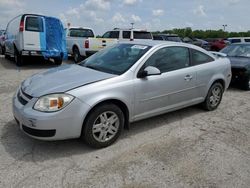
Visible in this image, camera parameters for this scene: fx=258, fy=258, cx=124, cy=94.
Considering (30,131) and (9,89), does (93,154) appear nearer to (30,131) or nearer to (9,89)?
(30,131)

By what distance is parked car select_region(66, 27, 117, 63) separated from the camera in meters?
11.7

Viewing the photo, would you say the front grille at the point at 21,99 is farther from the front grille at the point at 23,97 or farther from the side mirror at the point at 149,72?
the side mirror at the point at 149,72

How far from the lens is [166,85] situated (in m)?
4.30

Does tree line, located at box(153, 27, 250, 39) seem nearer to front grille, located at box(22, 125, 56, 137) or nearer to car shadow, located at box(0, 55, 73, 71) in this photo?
car shadow, located at box(0, 55, 73, 71)

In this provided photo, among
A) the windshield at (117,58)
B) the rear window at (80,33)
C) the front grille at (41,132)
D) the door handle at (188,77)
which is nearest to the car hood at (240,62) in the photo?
the door handle at (188,77)

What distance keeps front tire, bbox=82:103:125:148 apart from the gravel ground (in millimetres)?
135

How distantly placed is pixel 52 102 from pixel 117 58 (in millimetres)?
1534

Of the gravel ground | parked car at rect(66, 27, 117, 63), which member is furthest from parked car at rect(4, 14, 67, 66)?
the gravel ground

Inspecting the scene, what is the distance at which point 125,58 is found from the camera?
4273 mm

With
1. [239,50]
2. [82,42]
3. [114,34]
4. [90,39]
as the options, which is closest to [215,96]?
[239,50]

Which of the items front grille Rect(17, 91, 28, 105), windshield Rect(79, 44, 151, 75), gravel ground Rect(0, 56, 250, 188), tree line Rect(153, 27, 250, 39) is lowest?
gravel ground Rect(0, 56, 250, 188)

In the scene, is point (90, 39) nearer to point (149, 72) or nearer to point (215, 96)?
point (215, 96)

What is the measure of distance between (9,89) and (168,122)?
4.37m

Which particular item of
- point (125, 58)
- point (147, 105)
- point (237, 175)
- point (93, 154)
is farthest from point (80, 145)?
point (237, 175)
